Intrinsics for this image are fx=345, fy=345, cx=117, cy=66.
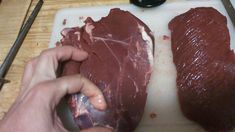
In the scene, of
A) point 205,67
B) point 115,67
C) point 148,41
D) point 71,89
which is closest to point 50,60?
point 71,89

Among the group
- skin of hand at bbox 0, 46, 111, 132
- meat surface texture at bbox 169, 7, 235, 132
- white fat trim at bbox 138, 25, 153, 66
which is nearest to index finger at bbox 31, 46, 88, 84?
skin of hand at bbox 0, 46, 111, 132

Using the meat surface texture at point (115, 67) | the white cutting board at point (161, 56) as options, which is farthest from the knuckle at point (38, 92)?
the white cutting board at point (161, 56)

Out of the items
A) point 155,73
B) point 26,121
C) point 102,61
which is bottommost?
point 155,73

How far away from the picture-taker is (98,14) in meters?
1.73

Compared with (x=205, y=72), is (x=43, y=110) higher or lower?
higher

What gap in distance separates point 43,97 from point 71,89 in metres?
0.13

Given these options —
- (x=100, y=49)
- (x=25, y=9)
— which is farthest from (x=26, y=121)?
(x=25, y=9)

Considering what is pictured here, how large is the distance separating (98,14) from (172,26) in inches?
15.4

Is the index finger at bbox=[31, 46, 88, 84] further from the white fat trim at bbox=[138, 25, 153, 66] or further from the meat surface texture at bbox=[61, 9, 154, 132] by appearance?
the white fat trim at bbox=[138, 25, 153, 66]

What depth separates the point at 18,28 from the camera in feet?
5.90

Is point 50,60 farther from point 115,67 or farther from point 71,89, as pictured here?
point 115,67

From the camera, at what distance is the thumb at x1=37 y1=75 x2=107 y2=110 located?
1029 mm

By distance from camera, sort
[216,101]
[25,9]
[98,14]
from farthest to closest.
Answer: [25,9]
[98,14]
[216,101]

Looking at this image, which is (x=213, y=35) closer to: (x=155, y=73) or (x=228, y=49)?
(x=228, y=49)
